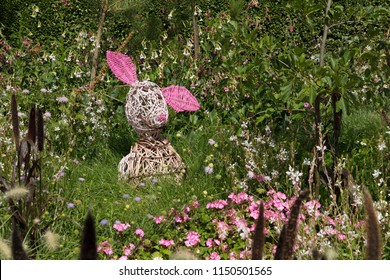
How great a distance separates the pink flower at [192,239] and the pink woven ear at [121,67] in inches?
59.8

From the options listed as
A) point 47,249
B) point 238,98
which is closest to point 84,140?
point 238,98

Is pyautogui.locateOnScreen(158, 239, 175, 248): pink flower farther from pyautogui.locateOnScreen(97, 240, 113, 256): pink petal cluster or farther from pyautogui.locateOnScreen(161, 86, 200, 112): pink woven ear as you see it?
pyautogui.locateOnScreen(161, 86, 200, 112): pink woven ear

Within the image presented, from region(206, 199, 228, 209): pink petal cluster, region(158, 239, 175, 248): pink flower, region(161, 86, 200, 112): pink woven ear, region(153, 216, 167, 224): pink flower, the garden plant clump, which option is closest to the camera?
the garden plant clump

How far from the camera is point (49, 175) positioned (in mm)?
4043

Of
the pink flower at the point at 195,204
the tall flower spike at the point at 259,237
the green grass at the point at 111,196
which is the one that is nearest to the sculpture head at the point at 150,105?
the green grass at the point at 111,196

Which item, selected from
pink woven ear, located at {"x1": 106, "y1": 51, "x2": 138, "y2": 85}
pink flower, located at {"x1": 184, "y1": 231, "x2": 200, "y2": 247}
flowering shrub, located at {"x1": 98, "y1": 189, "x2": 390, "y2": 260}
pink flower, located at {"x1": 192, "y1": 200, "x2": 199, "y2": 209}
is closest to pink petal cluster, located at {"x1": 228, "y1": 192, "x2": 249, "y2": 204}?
flowering shrub, located at {"x1": 98, "y1": 189, "x2": 390, "y2": 260}

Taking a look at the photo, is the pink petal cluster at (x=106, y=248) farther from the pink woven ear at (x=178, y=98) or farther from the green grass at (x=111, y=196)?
the pink woven ear at (x=178, y=98)

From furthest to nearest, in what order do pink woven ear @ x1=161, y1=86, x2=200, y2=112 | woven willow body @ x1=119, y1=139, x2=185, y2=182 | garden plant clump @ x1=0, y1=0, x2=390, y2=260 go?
1. pink woven ear @ x1=161, y1=86, x2=200, y2=112
2. woven willow body @ x1=119, y1=139, x2=185, y2=182
3. garden plant clump @ x1=0, y1=0, x2=390, y2=260

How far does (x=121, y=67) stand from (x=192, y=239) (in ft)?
5.52

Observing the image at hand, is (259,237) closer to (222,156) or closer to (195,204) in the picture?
(195,204)

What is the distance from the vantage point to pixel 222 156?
417 cm

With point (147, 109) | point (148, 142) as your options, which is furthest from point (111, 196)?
point (147, 109)

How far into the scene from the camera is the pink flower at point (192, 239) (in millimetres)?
3504

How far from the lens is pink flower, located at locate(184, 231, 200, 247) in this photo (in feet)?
11.5
